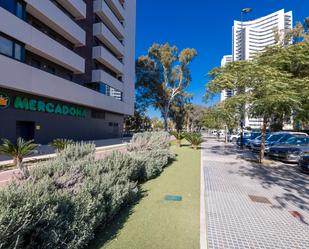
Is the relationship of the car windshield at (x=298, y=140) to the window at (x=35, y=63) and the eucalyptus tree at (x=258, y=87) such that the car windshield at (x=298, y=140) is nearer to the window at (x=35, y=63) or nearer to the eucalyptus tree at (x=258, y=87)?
the eucalyptus tree at (x=258, y=87)

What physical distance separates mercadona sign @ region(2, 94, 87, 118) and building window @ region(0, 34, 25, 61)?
3091mm

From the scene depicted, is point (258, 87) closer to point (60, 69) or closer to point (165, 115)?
point (60, 69)

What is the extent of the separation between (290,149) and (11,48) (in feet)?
64.9

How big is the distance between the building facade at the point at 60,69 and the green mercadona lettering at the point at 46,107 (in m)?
0.08

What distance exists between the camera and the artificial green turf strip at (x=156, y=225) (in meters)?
3.42

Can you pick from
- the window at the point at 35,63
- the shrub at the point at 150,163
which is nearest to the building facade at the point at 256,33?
the shrub at the point at 150,163

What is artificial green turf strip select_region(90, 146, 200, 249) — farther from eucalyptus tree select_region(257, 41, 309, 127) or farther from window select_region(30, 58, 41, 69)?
window select_region(30, 58, 41, 69)

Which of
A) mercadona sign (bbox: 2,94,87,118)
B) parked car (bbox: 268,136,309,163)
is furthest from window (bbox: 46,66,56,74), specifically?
parked car (bbox: 268,136,309,163)

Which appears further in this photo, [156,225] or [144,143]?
[144,143]

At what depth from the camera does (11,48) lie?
1386 centimetres

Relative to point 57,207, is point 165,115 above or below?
above

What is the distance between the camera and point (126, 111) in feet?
111

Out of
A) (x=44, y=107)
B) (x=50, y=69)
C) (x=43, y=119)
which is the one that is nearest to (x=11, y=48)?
(x=50, y=69)

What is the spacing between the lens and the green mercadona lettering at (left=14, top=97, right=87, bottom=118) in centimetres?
1562
